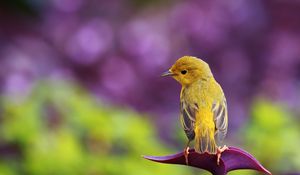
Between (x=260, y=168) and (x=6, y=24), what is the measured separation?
4.63 meters

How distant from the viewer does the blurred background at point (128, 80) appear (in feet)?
10.2

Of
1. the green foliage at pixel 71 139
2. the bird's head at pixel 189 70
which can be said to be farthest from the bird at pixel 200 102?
the green foliage at pixel 71 139

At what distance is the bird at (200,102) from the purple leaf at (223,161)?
31 cm

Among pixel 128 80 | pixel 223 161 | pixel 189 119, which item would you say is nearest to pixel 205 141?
pixel 189 119

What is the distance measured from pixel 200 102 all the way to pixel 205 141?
0.10 m

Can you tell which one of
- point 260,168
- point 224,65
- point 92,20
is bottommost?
point 260,168

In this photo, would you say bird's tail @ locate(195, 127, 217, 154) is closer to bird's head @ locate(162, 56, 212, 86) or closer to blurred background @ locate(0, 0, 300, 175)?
bird's head @ locate(162, 56, 212, 86)

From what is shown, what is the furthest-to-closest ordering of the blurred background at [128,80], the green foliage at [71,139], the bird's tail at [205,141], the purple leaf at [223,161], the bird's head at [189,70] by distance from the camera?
1. the blurred background at [128,80]
2. the green foliage at [71,139]
3. the bird's head at [189,70]
4. the bird's tail at [205,141]
5. the purple leaf at [223,161]

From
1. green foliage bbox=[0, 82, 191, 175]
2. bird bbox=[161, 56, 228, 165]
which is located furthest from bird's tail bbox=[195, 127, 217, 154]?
green foliage bbox=[0, 82, 191, 175]

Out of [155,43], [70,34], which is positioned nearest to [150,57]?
[155,43]

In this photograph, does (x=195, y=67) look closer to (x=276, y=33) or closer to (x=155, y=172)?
(x=155, y=172)

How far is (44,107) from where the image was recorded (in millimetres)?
3289


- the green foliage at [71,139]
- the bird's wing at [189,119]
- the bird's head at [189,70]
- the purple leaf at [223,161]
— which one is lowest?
the purple leaf at [223,161]

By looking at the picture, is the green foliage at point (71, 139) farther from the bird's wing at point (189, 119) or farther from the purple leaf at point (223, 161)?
the purple leaf at point (223, 161)
